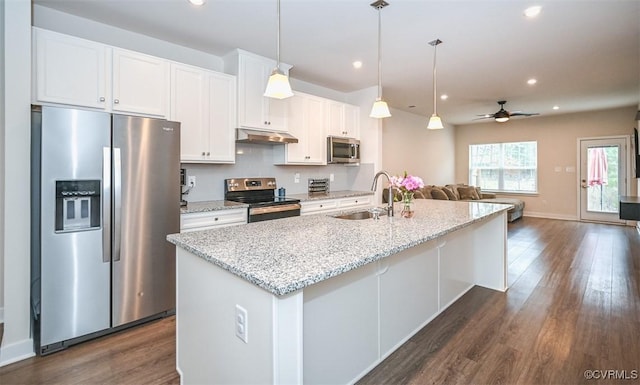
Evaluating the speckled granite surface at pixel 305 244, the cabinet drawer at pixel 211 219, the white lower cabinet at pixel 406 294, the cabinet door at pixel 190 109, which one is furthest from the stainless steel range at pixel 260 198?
the white lower cabinet at pixel 406 294

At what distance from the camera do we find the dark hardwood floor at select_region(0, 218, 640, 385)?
1877 millimetres

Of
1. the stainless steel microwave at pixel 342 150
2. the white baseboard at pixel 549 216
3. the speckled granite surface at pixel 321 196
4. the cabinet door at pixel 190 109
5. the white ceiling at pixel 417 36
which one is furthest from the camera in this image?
the white baseboard at pixel 549 216

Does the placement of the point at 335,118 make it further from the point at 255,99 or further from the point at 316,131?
the point at 255,99

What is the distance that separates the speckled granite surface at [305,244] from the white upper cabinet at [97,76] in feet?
5.16

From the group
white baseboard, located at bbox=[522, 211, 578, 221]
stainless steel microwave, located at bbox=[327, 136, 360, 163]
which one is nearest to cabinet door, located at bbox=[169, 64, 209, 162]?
stainless steel microwave, located at bbox=[327, 136, 360, 163]

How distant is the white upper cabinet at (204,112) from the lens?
3.04 metres

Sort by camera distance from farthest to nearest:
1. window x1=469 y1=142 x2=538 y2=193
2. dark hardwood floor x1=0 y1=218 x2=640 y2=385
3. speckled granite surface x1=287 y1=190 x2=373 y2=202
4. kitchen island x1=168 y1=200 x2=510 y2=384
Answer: window x1=469 y1=142 x2=538 y2=193, speckled granite surface x1=287 y1=190 x2=373 y2=202, dark hardwood floor x1=0 y1=218 x2=640 y2=385, kitchen island x1=168 y1=200 x2=510 y2=384

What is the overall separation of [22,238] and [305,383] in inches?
82.6

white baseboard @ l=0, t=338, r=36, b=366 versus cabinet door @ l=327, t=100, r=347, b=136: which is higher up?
cabinet door @ l=327, t=100, r=347, b=136

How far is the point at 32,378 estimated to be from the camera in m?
1.89

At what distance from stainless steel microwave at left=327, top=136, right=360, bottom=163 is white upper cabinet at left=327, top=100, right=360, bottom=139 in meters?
0.11

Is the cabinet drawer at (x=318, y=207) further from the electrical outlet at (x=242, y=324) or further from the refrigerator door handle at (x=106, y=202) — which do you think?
the electrical outlet at (x=242, y=324)

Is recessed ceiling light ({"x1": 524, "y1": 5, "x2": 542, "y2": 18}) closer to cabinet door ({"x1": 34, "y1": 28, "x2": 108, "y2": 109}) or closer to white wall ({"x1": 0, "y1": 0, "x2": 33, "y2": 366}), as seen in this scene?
cabinet door ({"x1": 34, "y1": 28, "x2": 108, "y2": 109})

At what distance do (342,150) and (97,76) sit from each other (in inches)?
121
